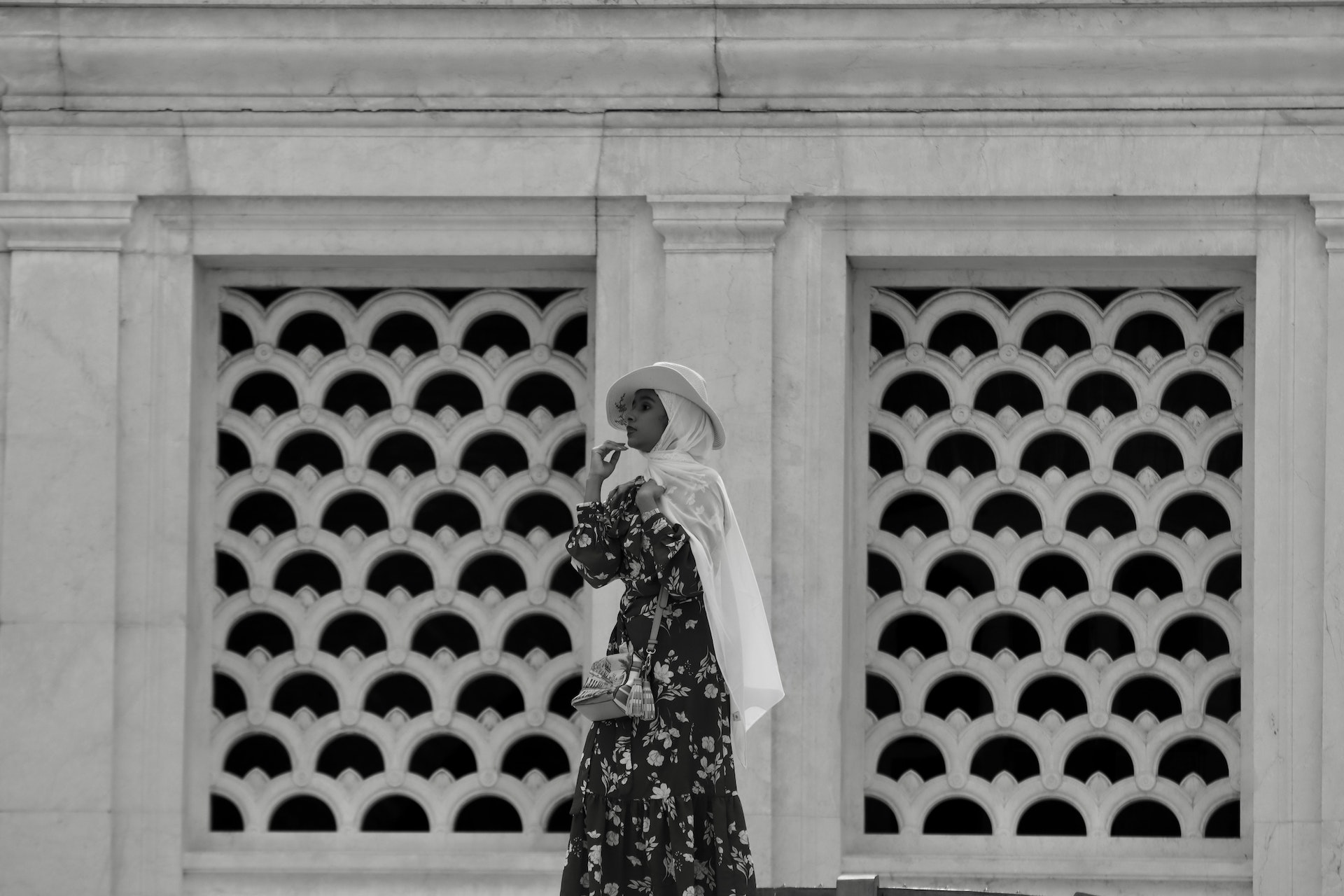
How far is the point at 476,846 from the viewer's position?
1047 centimetres

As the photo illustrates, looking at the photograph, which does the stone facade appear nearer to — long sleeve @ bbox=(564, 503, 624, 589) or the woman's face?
the woman's face

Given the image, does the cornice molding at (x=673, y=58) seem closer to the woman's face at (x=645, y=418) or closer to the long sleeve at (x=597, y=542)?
the woman's face at (x=645, y=418)

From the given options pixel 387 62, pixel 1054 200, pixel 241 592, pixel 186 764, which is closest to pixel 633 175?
pixel 387 62

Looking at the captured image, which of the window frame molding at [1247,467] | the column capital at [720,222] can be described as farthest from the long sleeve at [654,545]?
the column capital at [720,222]

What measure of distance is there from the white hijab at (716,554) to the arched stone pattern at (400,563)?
2.68m

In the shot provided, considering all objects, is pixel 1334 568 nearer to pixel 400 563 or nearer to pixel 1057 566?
pixel 1057 566

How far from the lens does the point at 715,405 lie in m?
10.1

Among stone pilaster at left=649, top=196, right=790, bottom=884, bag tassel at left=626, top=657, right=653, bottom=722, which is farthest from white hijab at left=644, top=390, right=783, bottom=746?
stone pilaster at left=649, top=196, right=790, bottom=884

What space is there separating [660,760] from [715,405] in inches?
106

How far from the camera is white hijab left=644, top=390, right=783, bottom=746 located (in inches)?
305

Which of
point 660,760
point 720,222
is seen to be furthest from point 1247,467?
point 660,760

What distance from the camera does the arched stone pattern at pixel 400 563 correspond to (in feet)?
34.6

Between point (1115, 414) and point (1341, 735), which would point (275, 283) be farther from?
point (1341, 735)

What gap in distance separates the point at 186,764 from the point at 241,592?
2.67ft
